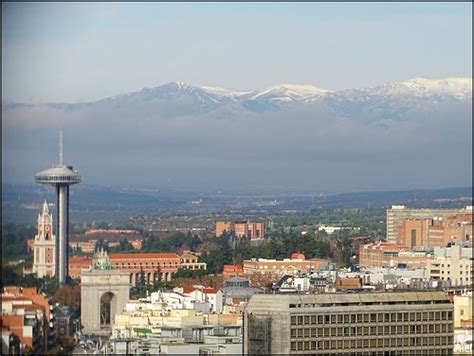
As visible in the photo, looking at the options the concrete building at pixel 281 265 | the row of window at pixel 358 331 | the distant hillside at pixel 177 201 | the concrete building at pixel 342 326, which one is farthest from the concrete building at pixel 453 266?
the row of window at pixel 358 331

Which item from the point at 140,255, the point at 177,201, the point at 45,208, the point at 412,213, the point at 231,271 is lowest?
the point at 231,271

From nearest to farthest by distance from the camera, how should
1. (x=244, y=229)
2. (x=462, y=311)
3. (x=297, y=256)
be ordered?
1. (x=462, y=311)
2. (x=297, y=256)
3. (x=244, y=229)

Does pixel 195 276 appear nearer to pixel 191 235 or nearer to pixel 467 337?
pixel 191 235

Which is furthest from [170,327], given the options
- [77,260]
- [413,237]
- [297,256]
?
[413,237]

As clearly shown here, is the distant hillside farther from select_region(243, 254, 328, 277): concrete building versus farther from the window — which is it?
select_region(243, 254, 328, 277): concrete building

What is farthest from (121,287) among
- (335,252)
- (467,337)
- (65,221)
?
(467,337)

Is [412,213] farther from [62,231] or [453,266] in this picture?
[62,231]

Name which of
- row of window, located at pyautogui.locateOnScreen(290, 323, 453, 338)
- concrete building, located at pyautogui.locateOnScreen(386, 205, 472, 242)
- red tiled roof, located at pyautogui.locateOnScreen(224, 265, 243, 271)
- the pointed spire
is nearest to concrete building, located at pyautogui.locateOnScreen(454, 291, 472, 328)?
row of window, located at pyautogui.locateOnScreen(290, 323, 453, 338)

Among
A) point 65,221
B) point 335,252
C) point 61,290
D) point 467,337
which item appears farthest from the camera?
point 335,252
